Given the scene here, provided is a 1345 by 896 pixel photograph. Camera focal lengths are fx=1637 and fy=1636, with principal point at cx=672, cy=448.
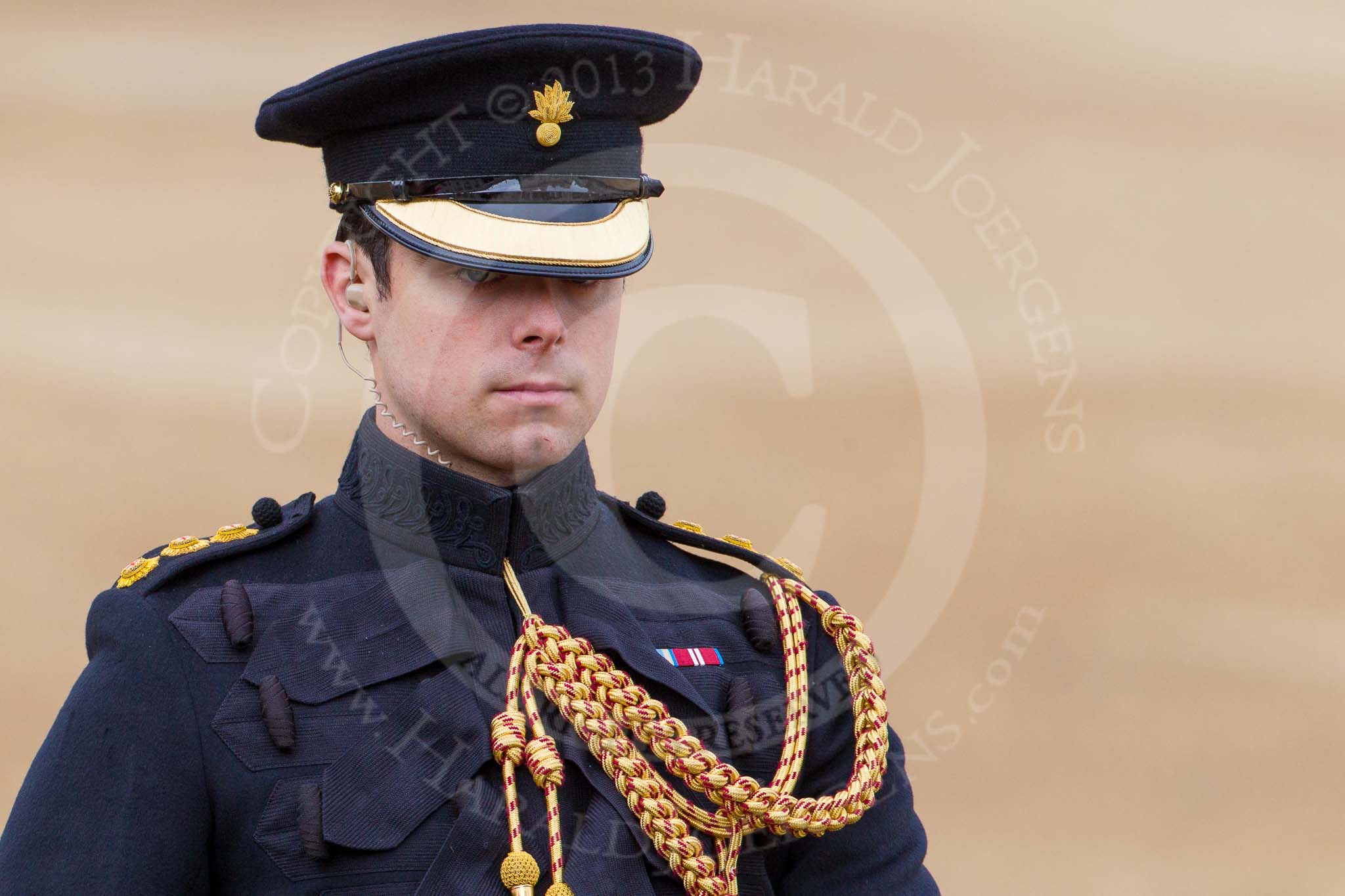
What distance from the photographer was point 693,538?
→ 166 cm

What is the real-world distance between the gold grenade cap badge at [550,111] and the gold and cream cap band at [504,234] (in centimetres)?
9

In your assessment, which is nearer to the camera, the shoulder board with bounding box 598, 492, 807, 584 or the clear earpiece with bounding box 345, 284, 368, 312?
the clear earpiece with bounding box 345, 284, 368, 312

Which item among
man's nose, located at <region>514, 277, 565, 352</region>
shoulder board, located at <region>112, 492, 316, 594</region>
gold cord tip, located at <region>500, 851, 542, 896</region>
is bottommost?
gold cord tip, located at <region>500, 851, 542, 896</region>

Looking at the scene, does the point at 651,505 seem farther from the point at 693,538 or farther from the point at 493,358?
the point at 493,358

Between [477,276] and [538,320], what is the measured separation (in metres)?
0.06

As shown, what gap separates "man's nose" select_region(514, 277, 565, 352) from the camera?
4.53ft

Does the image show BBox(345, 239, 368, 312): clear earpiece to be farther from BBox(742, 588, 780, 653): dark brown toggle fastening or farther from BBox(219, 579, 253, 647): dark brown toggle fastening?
BBox(742, 588, 780, 653): dark brown toggle fastening

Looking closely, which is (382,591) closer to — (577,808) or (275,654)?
(275,654)

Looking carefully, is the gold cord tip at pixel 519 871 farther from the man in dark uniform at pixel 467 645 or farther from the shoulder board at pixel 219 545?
the shoulder board at pixel 219 545

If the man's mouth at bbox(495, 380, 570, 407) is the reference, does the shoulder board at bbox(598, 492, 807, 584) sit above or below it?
below

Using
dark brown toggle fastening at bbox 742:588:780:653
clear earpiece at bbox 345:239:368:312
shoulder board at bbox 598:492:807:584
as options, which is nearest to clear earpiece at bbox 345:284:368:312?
clear earpiece at bbox 345:239:368:312

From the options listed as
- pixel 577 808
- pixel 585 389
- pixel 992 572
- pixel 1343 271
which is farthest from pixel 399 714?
pixel 1343 271

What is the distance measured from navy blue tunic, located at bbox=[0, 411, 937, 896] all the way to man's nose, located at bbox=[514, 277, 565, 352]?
141 mm

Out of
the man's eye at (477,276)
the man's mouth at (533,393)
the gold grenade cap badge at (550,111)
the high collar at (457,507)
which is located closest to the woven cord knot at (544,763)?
the high collar at (457,507)
